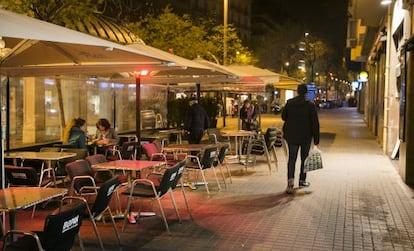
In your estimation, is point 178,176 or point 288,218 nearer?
point 178,176

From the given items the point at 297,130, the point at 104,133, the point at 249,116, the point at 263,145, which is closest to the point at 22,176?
the point at 297,130

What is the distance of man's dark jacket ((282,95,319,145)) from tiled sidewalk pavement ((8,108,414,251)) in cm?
96

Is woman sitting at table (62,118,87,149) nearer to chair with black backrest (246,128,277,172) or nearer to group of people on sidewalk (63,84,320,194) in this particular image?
group of people on sidewalk (63,84,320,194)

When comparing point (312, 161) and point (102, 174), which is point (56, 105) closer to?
point (102, 174)

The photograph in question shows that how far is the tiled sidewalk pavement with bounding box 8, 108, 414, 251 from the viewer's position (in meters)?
5.89

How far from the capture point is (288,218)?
7.04m

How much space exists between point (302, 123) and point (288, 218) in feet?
6.98

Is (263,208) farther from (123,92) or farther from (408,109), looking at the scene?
(123,92)

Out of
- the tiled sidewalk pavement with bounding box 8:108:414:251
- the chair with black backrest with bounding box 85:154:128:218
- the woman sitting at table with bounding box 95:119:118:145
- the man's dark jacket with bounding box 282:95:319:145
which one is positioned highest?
the man's dark jacket with bounding box 282:95:319:145

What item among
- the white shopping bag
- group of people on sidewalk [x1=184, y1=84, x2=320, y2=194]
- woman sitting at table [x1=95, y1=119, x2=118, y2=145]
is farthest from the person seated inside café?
the white shopping bag

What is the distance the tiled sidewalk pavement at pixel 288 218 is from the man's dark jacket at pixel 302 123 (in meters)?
0.96

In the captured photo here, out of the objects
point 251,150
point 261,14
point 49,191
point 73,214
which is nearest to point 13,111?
point 251,150

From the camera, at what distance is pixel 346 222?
6883mm

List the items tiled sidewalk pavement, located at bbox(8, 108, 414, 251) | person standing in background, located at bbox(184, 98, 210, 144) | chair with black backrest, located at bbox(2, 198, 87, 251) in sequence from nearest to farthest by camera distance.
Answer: chair with black backrest, located at bbox(2, 198, 87, 251), tiled sidewalk pavement, located at bbox(8, 108, 414, 251), person standing in background, located at bbox(184, 98, 210, 144)
